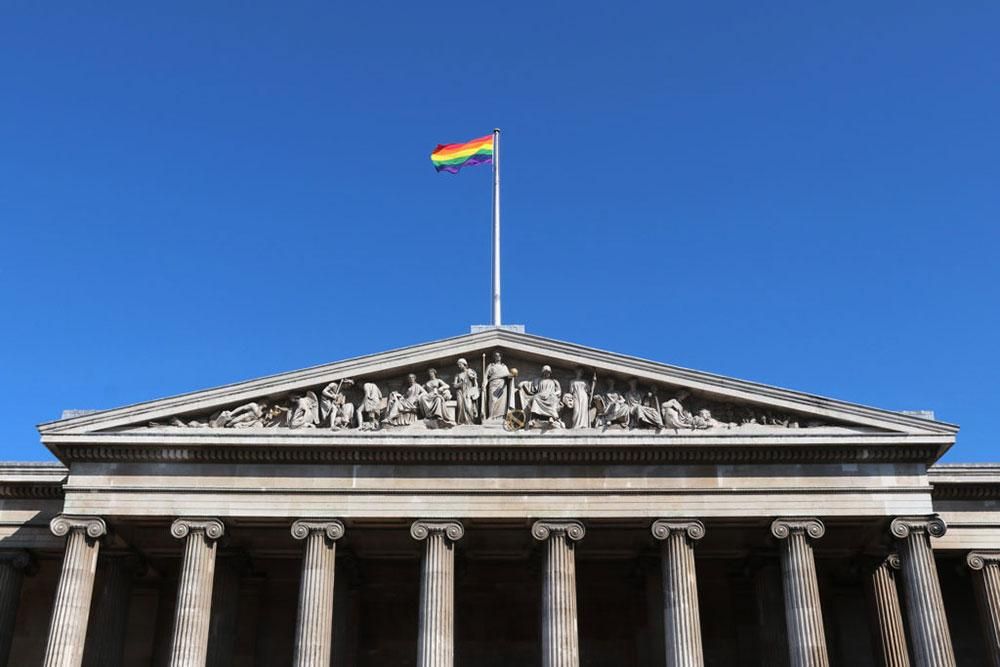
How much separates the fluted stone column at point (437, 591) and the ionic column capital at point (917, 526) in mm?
12173

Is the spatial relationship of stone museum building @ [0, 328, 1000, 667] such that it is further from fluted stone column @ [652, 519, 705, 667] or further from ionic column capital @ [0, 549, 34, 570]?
ionic column capital @ [0, 549, 34, 570]

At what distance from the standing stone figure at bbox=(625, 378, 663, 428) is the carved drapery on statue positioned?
0.09ft

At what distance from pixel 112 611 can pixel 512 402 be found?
44.8 ft

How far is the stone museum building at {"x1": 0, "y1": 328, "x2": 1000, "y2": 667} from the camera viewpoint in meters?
31.1

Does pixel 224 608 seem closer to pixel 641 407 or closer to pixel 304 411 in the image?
pixel 304 411

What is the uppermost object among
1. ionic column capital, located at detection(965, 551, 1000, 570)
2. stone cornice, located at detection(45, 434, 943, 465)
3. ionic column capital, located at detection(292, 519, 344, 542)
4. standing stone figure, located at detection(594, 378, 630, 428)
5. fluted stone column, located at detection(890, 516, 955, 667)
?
standing stone figure, located at detection(594, 378, 630, 428)

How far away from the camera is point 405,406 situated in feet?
107

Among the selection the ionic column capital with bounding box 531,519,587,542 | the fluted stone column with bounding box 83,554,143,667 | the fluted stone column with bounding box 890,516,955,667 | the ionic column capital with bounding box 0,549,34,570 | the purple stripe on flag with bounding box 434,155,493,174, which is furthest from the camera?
the purple stripe on flag with bounding box 434,155,493,174

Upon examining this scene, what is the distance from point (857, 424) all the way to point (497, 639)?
45.3 feet

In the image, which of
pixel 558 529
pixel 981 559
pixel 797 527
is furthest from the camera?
pixel 981 559

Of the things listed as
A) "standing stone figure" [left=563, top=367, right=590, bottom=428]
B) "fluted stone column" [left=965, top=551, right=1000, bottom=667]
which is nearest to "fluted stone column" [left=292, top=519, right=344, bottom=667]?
"standing stone figure" [left=563, top=367, right=590, bottom=428]

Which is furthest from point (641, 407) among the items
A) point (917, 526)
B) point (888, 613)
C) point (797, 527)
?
point (888, 613)

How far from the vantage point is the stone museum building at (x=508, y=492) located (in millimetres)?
31094

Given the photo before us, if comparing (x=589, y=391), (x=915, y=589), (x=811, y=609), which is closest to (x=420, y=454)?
(x=589, y=391)
